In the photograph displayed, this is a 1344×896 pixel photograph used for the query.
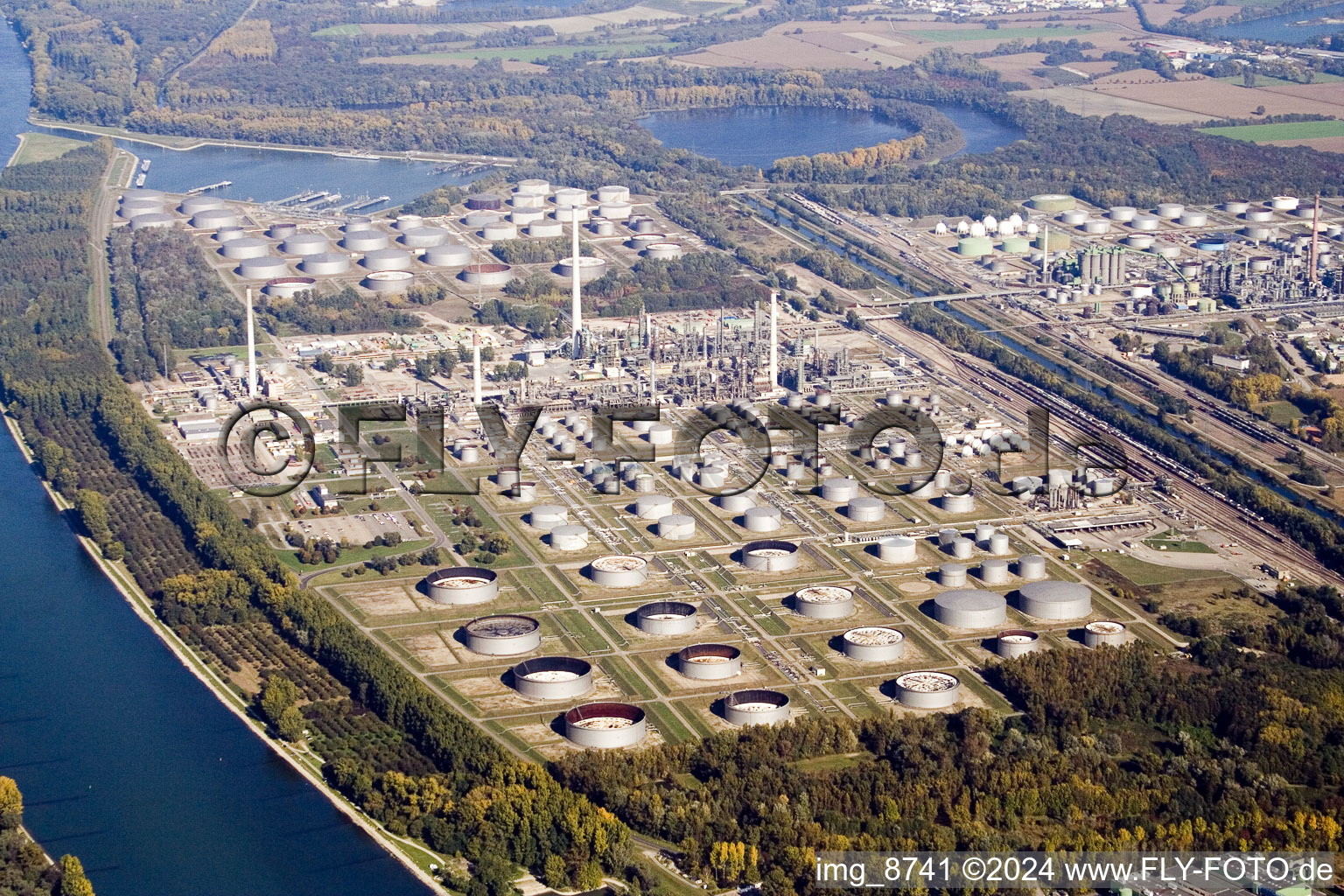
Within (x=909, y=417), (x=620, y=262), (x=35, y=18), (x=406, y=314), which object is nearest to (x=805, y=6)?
(x=35, y=18)

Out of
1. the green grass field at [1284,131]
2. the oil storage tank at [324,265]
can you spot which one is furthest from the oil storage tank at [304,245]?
the green grass field at [1284,131]

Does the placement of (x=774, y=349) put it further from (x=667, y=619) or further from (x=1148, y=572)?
(x=667, y=619)

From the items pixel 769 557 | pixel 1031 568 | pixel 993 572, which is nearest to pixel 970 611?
pixel 993 572

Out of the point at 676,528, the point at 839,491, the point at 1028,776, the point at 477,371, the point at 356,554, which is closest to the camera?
the point at 1028,776

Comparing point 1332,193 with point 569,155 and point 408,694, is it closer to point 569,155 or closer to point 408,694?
point 569,155

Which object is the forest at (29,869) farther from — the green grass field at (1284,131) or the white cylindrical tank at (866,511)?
the green grass field at (1284,131)

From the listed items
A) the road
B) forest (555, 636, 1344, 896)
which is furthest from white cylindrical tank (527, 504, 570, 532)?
the road
